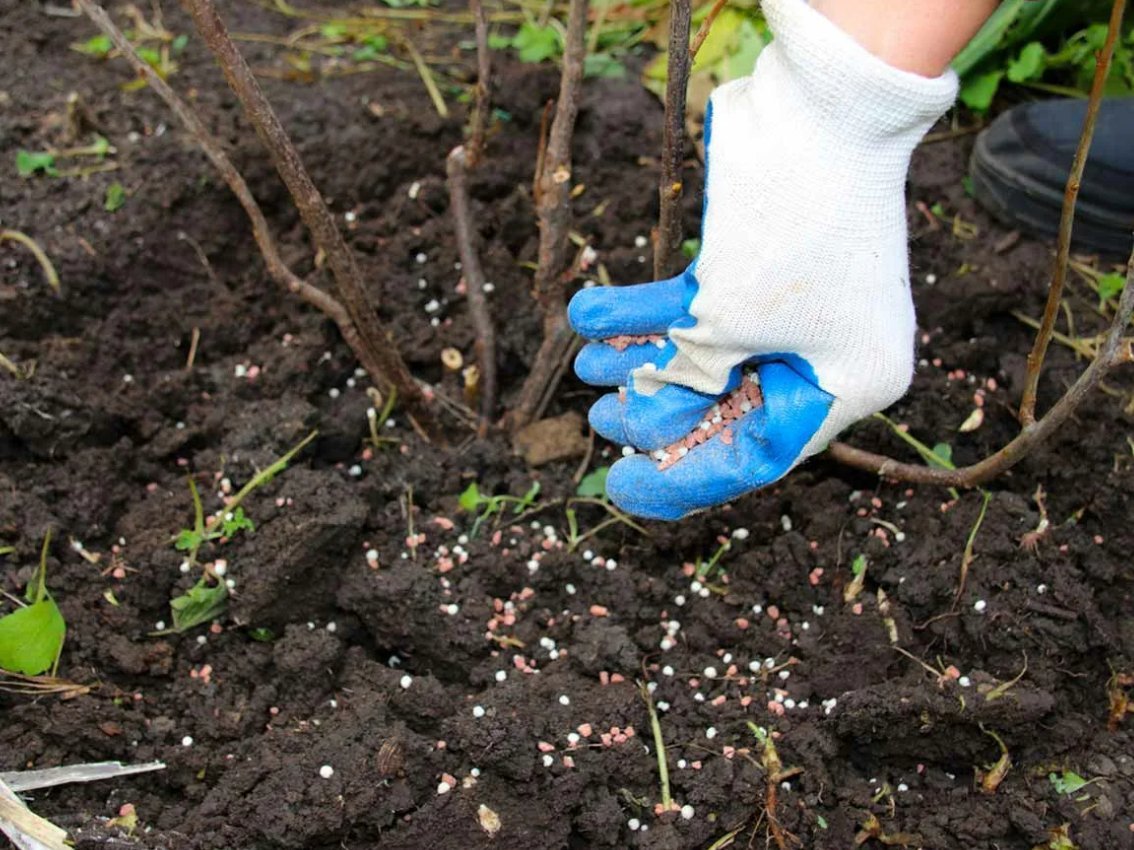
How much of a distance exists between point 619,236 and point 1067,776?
4.00 feet

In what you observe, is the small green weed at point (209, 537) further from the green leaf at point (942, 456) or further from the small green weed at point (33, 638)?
the green leaf at point (942, 456)

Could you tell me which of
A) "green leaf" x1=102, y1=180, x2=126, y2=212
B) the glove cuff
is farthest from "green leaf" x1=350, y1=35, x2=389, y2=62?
the glove cuff

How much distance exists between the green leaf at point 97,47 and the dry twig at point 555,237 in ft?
4.08

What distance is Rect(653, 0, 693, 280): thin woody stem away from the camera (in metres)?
1.41

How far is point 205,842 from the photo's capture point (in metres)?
1.44

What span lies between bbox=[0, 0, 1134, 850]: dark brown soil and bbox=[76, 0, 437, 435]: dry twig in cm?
12

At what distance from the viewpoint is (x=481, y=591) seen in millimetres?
1719

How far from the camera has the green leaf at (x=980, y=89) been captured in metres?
2.37

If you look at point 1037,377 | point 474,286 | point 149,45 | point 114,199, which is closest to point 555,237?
point 474,286

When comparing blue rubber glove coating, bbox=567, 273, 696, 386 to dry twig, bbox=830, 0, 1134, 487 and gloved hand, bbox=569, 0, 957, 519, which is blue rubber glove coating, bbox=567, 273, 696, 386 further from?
dry twig, bbox=830, 0, 1134, 487

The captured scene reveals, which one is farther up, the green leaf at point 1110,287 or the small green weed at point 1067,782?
the green leaf at point 1110,287

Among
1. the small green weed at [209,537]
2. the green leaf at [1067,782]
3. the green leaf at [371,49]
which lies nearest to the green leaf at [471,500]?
the small green weed at [209,537]

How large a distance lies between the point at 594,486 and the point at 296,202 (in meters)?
0.67

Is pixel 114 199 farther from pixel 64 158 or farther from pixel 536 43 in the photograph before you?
pixel 536 43
